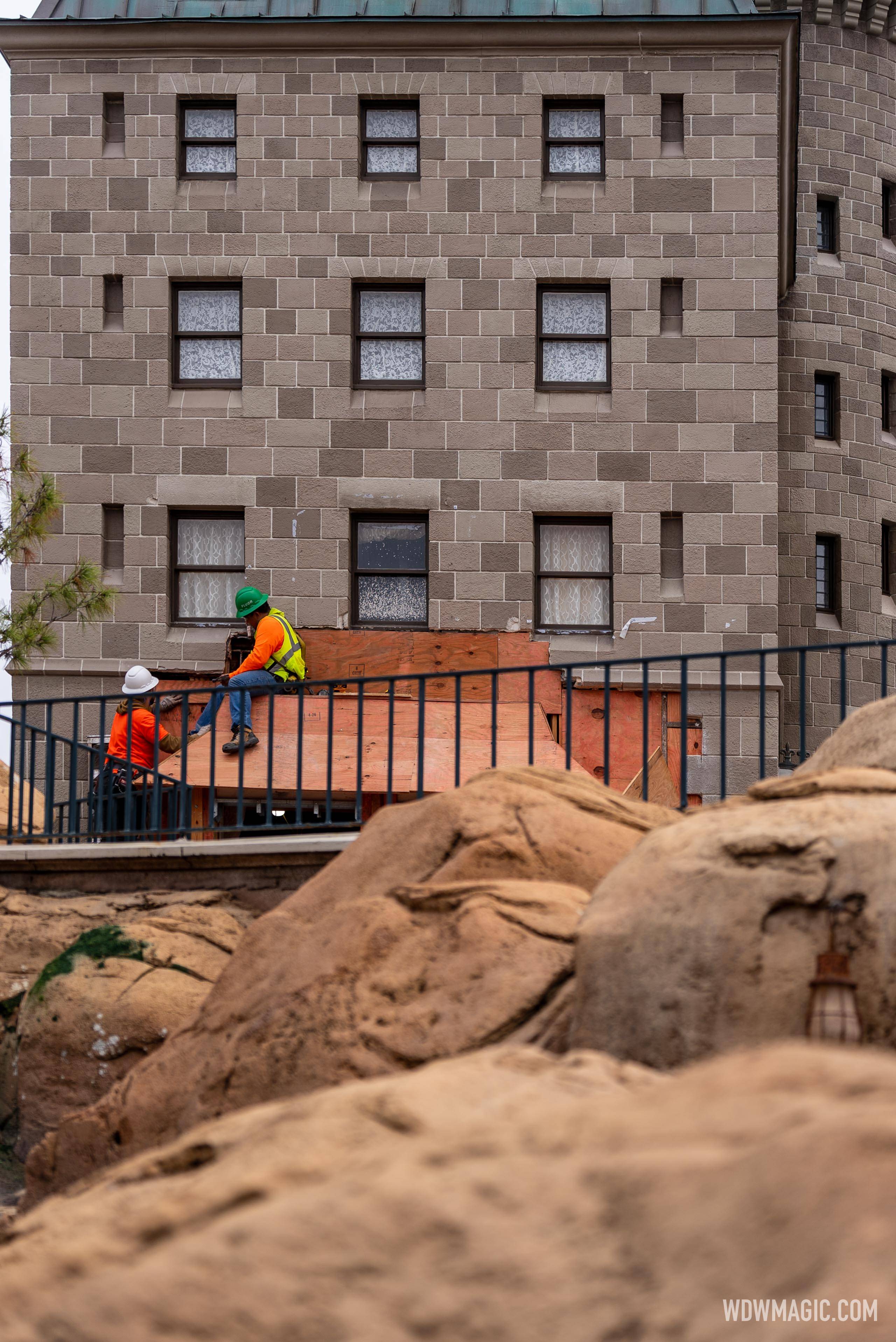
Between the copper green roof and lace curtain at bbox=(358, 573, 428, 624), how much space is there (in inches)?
296

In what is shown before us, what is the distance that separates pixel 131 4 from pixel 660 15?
7202 millimetres

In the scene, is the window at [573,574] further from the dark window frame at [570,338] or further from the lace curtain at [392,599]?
the dark window frame at [570,338]

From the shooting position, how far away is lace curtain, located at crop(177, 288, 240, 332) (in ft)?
65.0

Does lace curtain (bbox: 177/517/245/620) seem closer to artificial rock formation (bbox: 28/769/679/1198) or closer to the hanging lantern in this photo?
artificial rock formation (bbox: 28/769/679/1198)

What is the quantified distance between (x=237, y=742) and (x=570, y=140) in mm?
11636

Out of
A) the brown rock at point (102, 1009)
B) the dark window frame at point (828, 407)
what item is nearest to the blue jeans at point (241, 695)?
the brown rock at point (102, 1009)

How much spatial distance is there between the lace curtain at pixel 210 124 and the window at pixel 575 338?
187 inches

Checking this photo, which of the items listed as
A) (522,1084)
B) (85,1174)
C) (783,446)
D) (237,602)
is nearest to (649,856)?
(522,1084)

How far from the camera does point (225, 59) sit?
1984 cm

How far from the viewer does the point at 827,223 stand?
81.5 feet

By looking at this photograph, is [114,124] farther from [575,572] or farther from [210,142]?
[575,572]

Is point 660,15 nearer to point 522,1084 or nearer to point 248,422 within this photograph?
point 248,422

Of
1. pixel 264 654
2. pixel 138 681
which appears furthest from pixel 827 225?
pixel 138 681

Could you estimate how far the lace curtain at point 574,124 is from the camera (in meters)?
19.8
